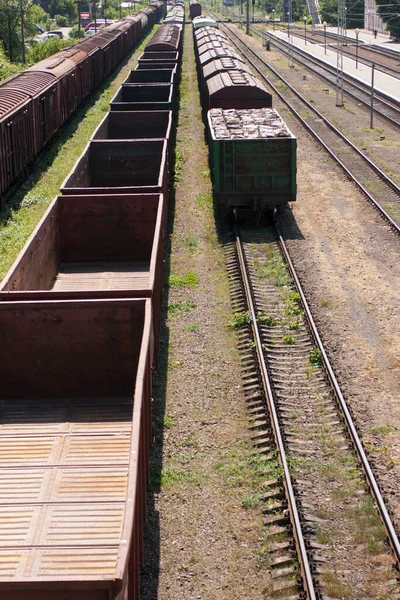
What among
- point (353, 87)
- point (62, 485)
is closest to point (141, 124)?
point (62, 485)

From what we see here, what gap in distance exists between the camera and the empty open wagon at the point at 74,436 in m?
7.32

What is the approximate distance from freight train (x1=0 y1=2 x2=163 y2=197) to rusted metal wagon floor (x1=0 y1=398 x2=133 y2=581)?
12755mm

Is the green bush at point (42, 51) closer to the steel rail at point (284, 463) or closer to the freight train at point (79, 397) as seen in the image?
the freight train at point (79, 397)

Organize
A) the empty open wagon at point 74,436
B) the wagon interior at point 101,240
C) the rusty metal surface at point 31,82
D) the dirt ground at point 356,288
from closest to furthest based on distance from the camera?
the empty open wagon at point 74,436 → the dirt ground at point 356,288 → the wagon interior at point 101,240 → the rusty metal surface at point 31,82

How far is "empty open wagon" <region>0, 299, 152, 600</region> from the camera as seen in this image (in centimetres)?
732

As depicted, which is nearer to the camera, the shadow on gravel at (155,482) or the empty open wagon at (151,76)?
the shadow on gravel at (155,482)

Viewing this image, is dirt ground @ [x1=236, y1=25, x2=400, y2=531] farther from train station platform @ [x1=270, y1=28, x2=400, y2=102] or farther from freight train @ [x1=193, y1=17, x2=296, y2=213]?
train station platform @ [x1=270, y1=28, x2=400, y2=102]

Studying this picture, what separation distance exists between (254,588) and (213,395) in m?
4.34

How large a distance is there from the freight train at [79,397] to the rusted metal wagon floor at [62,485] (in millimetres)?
15

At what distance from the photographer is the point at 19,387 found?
1034 cm

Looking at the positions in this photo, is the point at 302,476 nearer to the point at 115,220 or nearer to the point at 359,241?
the point at 115,220

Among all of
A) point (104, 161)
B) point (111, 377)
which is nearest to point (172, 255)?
point (104, 161)

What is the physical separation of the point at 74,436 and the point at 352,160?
20.5 m

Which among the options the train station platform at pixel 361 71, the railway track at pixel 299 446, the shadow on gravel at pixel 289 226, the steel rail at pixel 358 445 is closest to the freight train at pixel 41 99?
the shadow on gravel at pixel 289 226
